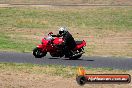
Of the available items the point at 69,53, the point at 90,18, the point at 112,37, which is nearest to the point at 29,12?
the point at 90,18

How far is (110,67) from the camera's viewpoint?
921 inches

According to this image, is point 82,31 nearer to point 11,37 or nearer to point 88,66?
point 11,37

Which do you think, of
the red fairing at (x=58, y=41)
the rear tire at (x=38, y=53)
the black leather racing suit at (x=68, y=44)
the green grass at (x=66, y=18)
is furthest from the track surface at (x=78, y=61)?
the green grass at (x=66, y=18)

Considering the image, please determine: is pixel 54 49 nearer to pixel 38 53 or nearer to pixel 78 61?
pixel 38 53

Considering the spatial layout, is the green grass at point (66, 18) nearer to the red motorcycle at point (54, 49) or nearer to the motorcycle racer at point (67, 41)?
the red motorcycle at point (54, 49)


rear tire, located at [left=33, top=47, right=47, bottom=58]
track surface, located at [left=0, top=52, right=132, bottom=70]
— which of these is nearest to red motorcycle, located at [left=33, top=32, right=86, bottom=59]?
rear tire, located at [left=33, top=47, right=47, bottom=58]

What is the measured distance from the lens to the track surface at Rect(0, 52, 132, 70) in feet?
79.2

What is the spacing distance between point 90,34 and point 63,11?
63.9ft

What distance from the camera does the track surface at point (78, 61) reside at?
79.2ft

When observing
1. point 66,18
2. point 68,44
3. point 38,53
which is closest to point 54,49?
point 68,44

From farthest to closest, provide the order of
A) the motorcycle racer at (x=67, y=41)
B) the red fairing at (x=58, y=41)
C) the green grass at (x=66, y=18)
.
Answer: the green grass at (x=66, y=18) < the red fairing at (x=58, y=41) < the motorcycle racer at (x=67, y=41)

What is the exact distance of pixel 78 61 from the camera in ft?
83.6

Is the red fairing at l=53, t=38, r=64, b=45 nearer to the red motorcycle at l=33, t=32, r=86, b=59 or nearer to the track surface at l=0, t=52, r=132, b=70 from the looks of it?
the red motorcycle at l=33, t=32, r=86, b=59

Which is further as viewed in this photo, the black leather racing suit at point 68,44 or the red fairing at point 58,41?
the red fairing at point 58,41
